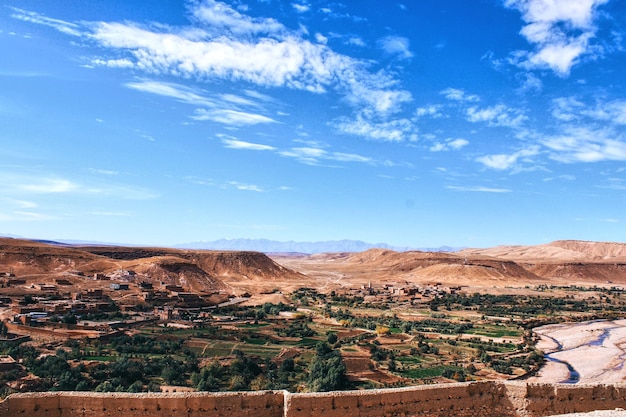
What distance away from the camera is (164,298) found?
47719mm

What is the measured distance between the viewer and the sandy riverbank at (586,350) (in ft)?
88.1

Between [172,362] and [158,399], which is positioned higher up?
[158,399]

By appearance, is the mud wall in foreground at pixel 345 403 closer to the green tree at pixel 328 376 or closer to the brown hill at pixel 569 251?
the green tree at pixel 328 376

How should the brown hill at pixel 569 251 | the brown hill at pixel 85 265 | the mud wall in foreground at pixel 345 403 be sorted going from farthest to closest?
the brown hill at pixel 569 251
the brown hill at pixel 85 265
the mud wall in foreground at pixel 345 403

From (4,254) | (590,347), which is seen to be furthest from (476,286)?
(4,254)

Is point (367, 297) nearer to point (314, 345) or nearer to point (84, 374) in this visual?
point (314, 345)

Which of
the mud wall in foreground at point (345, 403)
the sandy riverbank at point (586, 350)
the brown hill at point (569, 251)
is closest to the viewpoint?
the mud wall in foreground at point (345, 403)

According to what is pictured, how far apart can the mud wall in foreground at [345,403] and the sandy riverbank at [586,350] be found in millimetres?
14519

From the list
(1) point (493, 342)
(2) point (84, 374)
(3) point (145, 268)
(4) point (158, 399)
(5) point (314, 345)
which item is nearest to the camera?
(4) point (158, 399)

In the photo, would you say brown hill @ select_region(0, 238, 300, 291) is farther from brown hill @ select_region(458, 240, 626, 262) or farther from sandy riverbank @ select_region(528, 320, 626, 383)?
brown hill @ select_region(458, 240, 626, 262)

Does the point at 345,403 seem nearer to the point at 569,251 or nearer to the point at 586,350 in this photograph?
the point at 586,350

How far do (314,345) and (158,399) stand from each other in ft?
85.7

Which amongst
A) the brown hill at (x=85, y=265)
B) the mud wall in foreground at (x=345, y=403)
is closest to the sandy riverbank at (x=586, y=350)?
the mud wall in foreground at (x=345, y=403)

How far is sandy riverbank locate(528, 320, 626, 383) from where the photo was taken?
2686 cm
